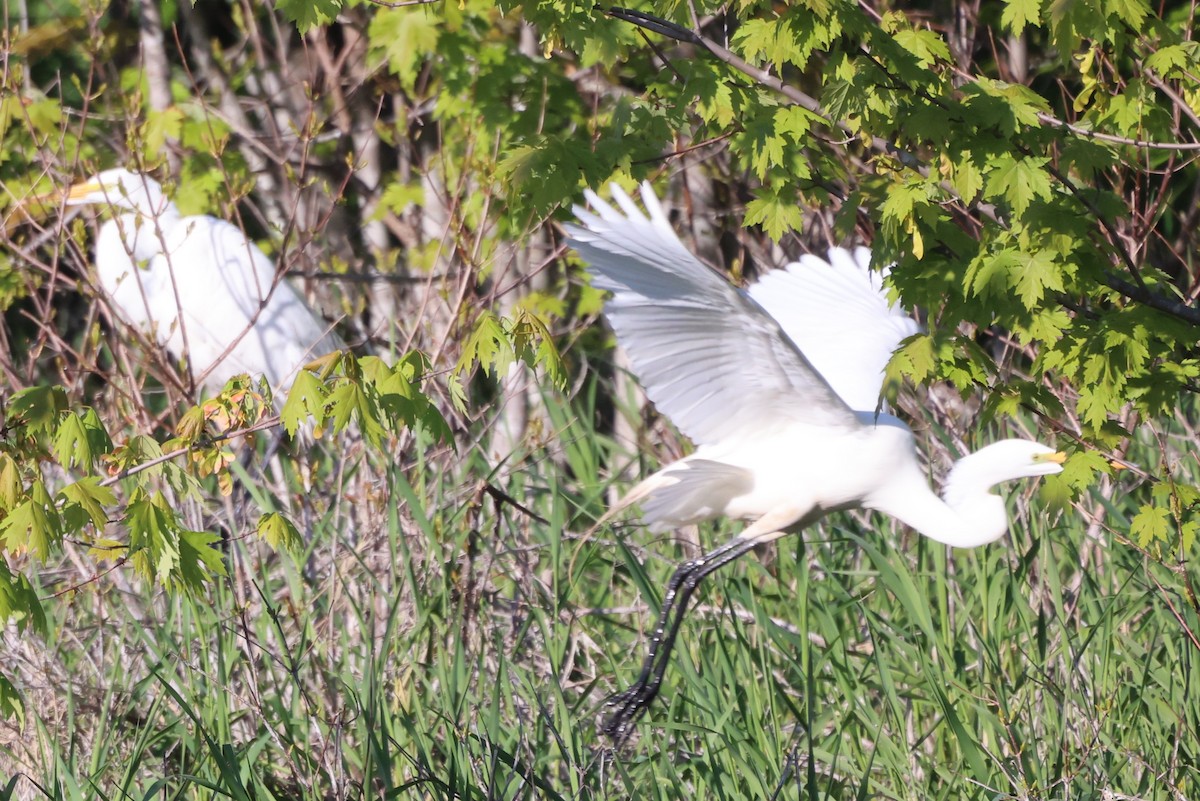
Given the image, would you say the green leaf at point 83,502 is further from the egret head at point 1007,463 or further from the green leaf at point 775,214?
the egret head at point 1007,463

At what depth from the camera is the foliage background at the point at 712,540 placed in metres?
2.64

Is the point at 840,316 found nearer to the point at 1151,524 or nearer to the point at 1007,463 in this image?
the point at 1007,463

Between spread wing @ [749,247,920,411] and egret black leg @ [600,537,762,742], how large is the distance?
23.3 inches

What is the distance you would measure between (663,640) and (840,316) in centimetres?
117

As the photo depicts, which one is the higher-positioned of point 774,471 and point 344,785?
point 774,471

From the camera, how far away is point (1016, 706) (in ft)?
11.0

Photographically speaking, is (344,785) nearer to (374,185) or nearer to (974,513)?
(974,513)

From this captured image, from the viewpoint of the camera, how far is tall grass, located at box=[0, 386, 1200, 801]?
9.75 feet

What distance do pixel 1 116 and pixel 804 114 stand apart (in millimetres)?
2412

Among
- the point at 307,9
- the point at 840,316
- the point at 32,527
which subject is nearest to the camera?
the point at 32,527

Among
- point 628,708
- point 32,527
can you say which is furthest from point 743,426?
point 32,527

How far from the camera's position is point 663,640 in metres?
3.36

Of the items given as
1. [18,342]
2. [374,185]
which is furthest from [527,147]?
[18,342]

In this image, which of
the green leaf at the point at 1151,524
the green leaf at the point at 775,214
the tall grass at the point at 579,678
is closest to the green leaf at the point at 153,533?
the tall grass at the point at 579,678
